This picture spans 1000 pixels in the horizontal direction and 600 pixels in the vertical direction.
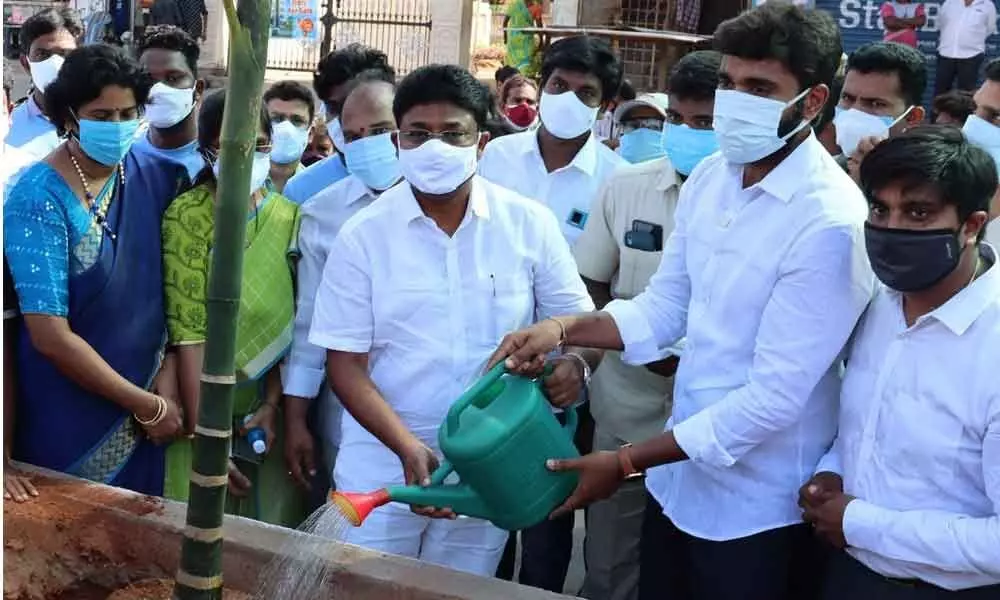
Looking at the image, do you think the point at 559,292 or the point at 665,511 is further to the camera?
the point at 559,292

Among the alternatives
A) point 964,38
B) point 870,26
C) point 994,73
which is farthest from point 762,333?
point 870,26

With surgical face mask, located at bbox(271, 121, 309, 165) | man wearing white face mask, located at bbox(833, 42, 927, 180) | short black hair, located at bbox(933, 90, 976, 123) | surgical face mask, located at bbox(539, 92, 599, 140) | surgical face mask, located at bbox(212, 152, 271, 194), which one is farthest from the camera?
short black hair, located at bbox(933, 90, 976, 123)

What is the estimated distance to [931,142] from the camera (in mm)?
2115

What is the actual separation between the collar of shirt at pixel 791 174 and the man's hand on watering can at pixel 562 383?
57cm

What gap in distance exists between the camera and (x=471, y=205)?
112 inches

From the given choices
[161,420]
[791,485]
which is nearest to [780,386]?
[791,485]

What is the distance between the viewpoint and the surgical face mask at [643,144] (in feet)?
13.6

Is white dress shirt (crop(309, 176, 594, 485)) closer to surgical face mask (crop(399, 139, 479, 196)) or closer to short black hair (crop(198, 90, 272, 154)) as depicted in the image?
surgical face mask (crop(399, 139, 479, 196))

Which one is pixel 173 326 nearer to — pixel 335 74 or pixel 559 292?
pixel 559 292

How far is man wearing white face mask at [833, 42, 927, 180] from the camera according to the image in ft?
12.1

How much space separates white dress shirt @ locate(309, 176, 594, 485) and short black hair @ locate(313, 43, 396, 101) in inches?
85.9

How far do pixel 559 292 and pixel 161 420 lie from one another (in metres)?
1.11

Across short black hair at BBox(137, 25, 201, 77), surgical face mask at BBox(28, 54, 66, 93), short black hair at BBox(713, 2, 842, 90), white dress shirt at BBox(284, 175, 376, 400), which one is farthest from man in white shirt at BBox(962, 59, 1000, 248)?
surgical face mask at BBox(28, 54, 66, 93)

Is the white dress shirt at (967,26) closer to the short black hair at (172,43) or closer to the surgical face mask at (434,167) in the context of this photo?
the short black hair at (172,43)
